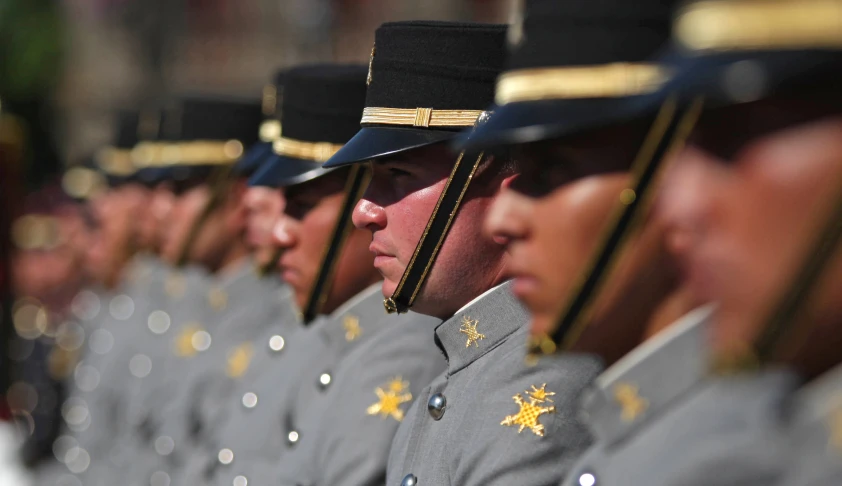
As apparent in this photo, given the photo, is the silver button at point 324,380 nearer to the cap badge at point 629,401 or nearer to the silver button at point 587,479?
the silver button at point 587,479

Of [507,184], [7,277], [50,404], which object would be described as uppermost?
[507,184]

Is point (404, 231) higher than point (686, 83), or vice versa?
point (686, 83)

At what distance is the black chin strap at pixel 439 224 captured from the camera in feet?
11.1

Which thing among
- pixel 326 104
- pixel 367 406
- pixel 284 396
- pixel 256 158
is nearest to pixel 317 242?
pixel 326 104

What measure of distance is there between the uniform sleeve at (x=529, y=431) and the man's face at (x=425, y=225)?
1.22ft

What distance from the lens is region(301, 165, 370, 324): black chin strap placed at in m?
4.39

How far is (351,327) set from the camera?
4.41m

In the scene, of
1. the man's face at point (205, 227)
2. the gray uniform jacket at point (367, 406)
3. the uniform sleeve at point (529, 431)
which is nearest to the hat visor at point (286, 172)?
the gray uniform jacket at point (367, 406)

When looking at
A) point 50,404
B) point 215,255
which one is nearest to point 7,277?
point 50,404

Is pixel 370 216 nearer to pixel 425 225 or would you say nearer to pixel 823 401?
pixel 425 225

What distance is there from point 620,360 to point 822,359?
0.49m

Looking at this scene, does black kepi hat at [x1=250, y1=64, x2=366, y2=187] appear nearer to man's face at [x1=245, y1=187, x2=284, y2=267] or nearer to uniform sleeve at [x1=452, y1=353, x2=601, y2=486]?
man's face at [x1=245, y1=187, x2=284, y2=267]

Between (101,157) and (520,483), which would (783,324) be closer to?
(520,483)

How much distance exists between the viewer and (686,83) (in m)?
1.95
